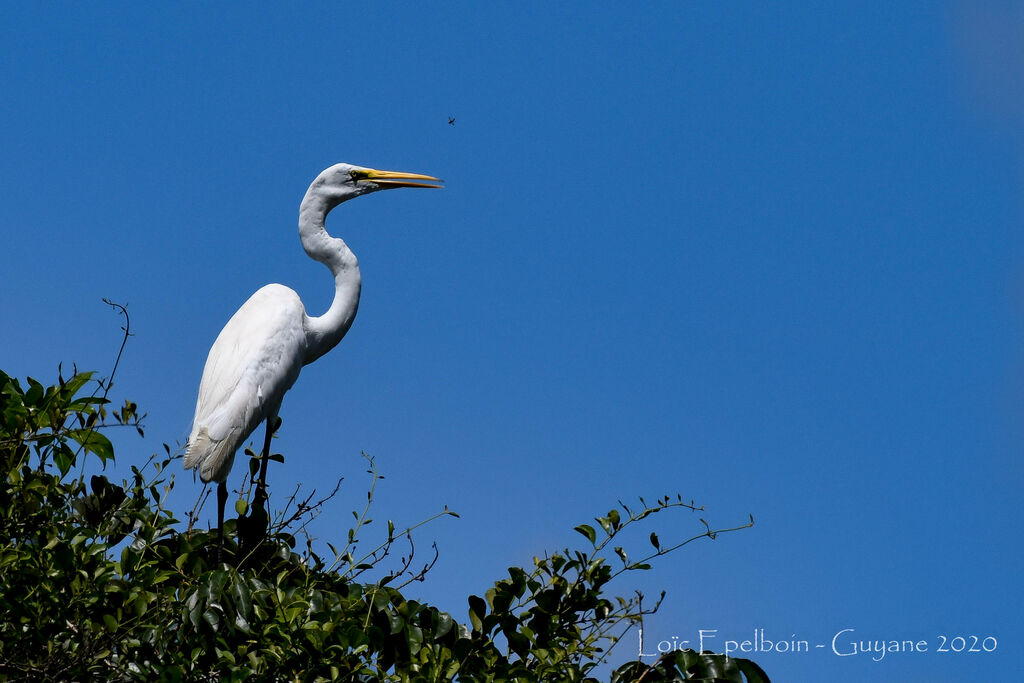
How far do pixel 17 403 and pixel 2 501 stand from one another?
16.1 inches

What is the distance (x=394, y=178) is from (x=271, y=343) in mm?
1452

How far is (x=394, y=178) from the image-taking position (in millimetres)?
6648

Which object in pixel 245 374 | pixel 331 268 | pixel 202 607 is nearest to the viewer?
pixel 202 607

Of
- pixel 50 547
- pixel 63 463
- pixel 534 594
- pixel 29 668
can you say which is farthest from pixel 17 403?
pixel 534 594

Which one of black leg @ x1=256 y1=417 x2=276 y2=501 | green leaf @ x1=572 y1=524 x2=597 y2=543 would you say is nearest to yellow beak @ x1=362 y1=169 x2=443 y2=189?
black leg @ x1=256 y1=417 x2=276 y2=501

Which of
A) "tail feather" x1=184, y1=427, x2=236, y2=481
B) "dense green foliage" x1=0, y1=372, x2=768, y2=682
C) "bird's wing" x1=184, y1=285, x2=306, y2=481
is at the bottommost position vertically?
"dense green foliage" x1=0, y1=372, x2=768, y2=682

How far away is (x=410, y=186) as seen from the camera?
6746mm

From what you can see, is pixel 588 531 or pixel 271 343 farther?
pixel 271 343

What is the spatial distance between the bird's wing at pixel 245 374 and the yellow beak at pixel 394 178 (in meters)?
0.89

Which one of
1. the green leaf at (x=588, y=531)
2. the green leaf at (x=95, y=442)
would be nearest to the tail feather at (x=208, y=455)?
the green leaf at (x=95, y=442)

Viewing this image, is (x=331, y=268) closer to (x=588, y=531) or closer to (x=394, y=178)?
(x=394, y=178)

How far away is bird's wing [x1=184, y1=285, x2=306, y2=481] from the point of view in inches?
204

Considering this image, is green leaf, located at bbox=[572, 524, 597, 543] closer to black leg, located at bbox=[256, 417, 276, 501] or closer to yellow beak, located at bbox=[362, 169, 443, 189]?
black leg, located at bbox=[256, 417, 276, 501]

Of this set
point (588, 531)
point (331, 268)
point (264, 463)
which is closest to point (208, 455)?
point (264, 463)
